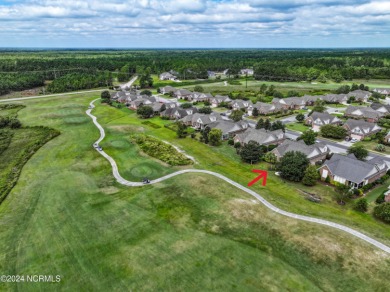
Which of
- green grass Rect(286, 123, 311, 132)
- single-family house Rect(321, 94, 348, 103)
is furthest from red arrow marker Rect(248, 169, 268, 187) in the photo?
single-family house Rect(321, 94, 348, 103)

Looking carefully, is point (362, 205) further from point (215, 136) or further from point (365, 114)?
point (365, 114)

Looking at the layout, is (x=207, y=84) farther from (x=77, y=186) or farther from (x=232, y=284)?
(x=232, y=284)

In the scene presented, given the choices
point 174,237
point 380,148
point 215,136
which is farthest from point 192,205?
point 380,148

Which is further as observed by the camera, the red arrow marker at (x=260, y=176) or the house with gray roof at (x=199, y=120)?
the house with gray roof at (x=199, y=120)

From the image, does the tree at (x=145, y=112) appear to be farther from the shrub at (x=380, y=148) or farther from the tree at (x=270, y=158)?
the shrub at (x=380, y=148)

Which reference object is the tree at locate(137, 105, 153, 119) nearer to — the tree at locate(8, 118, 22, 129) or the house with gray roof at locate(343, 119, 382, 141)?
the tree at locate(8, 118, 22, 129)

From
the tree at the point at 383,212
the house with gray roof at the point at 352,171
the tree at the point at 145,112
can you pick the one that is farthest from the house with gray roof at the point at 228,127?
the tree at the point at 383,212
